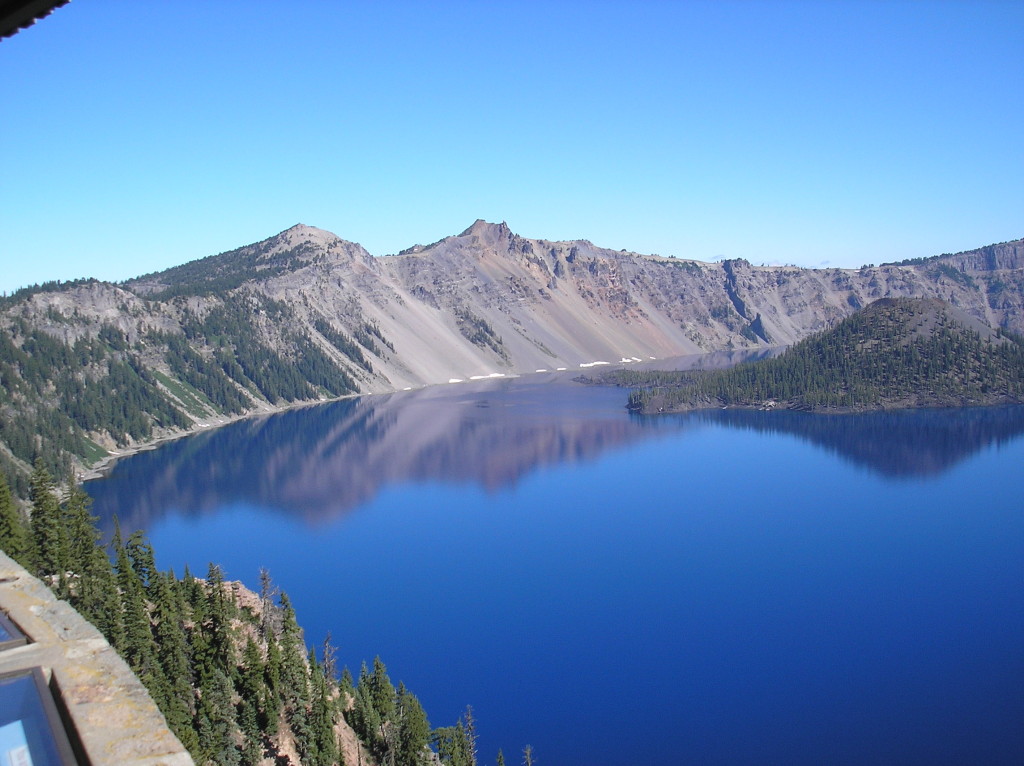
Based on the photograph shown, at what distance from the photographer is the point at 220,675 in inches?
964

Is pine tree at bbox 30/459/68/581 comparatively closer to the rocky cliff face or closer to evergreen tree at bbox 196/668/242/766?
evergreen tree at bbox 196/668/242/766

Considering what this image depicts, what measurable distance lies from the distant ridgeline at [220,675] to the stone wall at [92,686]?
55.3 feet

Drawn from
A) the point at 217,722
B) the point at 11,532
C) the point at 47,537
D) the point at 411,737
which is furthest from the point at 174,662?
the point at 11,532

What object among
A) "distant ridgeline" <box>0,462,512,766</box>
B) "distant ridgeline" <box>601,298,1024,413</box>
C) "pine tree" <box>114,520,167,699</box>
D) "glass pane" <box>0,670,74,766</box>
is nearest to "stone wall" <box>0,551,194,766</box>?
"glass pane" <box>0,670,74,766</box>

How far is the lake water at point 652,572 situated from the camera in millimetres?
30062

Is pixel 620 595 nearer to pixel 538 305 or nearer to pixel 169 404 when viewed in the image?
pixel 169 404

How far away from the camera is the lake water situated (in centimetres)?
3006

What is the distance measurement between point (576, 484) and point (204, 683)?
49.4m

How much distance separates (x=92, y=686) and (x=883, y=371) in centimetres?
12905

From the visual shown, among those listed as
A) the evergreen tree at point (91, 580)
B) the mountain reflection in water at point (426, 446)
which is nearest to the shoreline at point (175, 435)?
the mountain reflection in water at point (426, 446)

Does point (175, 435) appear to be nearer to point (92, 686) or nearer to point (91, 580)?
point (91, 580)

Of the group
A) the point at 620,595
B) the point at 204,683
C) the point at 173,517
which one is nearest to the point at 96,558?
the point at 204,683

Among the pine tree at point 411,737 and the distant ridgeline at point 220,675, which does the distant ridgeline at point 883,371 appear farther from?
the pine tree at point 411,737

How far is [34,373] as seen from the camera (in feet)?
300
